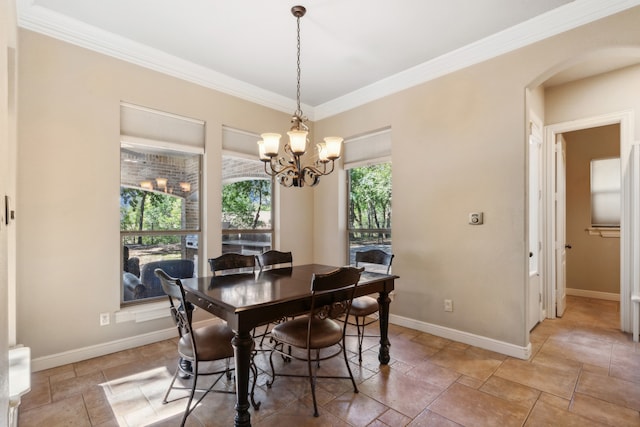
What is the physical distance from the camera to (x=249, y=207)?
4.28 meters

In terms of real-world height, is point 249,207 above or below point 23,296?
above

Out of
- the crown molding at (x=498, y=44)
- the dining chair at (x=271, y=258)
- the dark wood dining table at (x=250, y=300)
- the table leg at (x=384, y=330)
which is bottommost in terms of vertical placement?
the table leg at (x=384, y=330)

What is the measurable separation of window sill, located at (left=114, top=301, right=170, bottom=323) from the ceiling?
247 centimetres

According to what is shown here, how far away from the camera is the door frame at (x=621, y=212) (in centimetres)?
340

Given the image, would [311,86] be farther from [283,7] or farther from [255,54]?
[283,7]

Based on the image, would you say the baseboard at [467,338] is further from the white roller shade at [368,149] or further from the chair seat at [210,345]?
the chair seat at [210,345]

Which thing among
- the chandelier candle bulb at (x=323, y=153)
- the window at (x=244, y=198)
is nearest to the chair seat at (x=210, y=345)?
the chandelier candle bulb at (x=323, y=153)

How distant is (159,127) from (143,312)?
1.92 m

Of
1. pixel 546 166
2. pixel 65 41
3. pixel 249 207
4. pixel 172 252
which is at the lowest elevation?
pixel 172 252

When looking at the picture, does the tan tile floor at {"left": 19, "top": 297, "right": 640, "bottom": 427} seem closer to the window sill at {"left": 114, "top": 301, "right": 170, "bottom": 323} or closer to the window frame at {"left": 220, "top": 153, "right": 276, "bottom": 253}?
the window sill at {"left": 114, "top": 301, "right": 170, "bottom": 323}

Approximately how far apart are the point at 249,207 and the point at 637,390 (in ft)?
13.3

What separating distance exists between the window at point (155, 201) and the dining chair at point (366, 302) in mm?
1927

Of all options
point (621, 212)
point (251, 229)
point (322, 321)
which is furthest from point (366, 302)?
point (621, 212)

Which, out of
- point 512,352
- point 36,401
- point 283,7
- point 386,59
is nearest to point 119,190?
point 36,401
